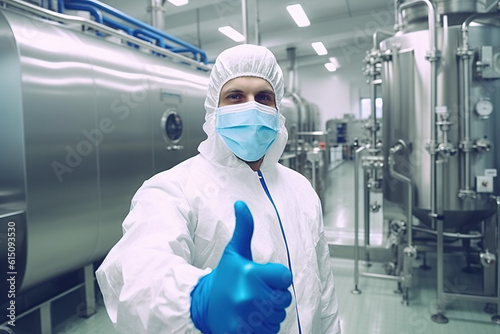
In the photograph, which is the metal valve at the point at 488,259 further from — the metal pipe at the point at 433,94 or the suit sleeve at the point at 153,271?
the suit sleeve at the point at 153,271

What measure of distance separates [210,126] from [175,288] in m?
0.56

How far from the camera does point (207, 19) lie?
198 inches

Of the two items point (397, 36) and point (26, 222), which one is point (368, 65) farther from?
point (26, 222)

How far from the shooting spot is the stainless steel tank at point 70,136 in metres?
1.53

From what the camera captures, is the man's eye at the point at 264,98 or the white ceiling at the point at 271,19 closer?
the man's eye at the point at 264,98

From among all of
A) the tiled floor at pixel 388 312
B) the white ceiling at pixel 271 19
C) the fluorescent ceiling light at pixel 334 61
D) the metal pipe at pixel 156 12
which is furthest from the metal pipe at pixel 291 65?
the tiled floor at pixel 388 312

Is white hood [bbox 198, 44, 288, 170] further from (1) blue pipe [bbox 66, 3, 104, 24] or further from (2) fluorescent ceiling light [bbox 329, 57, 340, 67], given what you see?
(2) fluorescent ceiling light [bbox 329, 57, 340, 67]

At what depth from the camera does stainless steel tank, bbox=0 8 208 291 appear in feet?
5.00

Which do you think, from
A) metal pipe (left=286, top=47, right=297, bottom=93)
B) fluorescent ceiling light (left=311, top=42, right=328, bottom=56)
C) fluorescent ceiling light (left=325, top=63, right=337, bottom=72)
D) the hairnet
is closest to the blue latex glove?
the hairnet

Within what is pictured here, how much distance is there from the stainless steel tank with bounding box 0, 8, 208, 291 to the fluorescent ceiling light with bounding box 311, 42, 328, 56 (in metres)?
5.18

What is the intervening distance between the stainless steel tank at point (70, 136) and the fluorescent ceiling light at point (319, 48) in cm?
518

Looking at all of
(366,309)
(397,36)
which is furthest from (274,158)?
(397,36)

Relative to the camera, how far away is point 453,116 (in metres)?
2.17

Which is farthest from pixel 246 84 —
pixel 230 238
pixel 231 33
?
pixel 231 33
